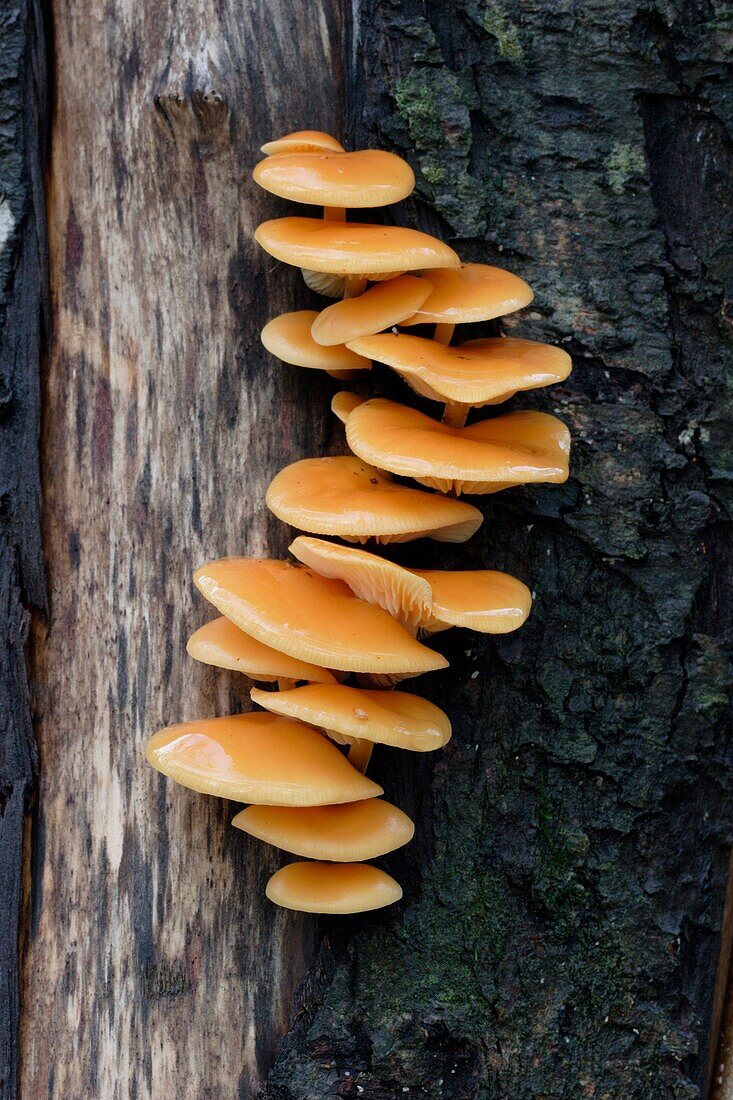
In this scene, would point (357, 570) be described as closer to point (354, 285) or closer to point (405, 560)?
point (405, 560)

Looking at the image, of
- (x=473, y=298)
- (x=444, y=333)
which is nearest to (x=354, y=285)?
(x=444, y=333)

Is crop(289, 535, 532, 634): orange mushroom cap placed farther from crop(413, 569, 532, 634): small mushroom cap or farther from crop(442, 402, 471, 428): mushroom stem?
crop(442, 402, 471, 428): mushroom stem

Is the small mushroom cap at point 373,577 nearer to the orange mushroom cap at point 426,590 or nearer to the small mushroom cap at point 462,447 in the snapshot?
the orange mushroom cap at point 426,590

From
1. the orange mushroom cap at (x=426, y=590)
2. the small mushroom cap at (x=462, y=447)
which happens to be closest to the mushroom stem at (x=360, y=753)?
the orange mushroom cap at (x=426, y=590)

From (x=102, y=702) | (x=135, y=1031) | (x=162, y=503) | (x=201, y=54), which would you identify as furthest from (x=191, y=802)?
(x=201, y=54)

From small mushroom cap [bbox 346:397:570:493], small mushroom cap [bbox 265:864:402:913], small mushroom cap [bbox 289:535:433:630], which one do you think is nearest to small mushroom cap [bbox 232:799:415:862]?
small mushroom cap [bbox 265:864:402:913]

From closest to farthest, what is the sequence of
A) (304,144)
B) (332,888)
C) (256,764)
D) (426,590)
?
(256,764)
(426,590)
(332,888)
(304,144)
